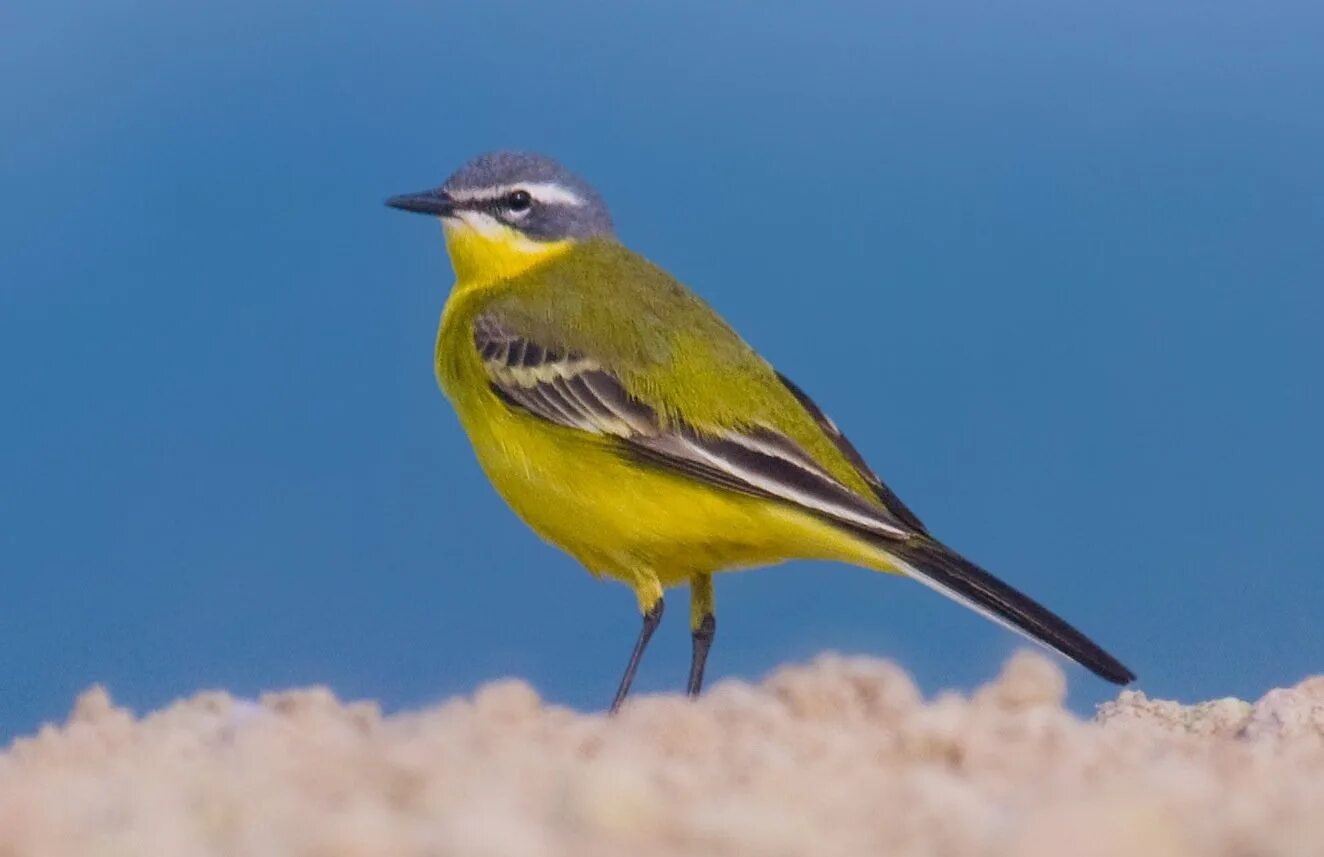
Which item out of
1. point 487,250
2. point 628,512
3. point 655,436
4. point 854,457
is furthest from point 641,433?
point 487,250

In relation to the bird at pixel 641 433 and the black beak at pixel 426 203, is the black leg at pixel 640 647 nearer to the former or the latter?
the bird at pixel 641 433

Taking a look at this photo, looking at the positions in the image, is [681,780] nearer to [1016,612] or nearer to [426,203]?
[1016,612]

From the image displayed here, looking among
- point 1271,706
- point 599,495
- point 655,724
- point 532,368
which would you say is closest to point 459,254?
point 532,368

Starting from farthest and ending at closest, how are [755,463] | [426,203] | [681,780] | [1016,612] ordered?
1. [426,203]
2. [755,463]
3. [1016,612]
4. [681,780]

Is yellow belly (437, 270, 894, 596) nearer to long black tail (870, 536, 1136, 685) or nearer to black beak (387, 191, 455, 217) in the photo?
long black tail (870, 536, 1136, 685)

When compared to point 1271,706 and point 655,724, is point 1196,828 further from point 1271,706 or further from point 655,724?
point 1271,706
